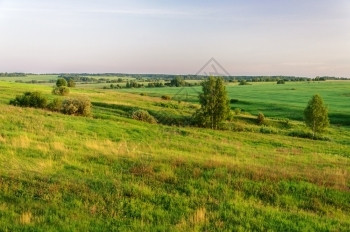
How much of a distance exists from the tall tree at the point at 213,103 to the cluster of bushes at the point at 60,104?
1737 cm

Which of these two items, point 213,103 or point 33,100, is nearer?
point 33,100

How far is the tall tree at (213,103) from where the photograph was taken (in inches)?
2039

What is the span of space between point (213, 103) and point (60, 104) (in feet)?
71.6

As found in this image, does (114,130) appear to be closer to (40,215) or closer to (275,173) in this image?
(275,173)

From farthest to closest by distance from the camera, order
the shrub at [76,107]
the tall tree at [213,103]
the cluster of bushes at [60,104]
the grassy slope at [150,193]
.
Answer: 1. the tall tree at [213,103]
2. the cluster of bushes at [60,104]
3. the shrub at [76,107]
4. the grassy slope at [150,193]

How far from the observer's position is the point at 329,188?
515 inches

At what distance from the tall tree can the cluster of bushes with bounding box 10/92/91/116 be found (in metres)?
17.4

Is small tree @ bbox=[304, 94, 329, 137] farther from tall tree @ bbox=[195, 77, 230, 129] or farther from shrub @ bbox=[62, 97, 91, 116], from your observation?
shrub @ bbox=[62, 97, 91, 116]

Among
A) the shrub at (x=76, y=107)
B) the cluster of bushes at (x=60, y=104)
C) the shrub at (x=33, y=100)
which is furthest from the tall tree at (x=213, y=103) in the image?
the shrub at (x=33, y=100)

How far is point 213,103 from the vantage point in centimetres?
5216

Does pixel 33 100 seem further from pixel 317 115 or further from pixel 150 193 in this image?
pixel 317 115

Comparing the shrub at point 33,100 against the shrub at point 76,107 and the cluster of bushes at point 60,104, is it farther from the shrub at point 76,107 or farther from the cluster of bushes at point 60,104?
the shrub at point 76,107

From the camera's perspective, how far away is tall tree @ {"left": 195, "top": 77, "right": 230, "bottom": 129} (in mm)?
51781

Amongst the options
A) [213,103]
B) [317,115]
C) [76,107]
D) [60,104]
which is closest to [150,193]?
[76,107]
